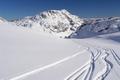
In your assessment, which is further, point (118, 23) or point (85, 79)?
point (118, 23)

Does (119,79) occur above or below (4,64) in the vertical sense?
below

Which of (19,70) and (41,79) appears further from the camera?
(19,70)

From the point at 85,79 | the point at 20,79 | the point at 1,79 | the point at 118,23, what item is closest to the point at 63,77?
the point at 85,79

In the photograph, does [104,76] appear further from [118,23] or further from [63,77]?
[118,23]

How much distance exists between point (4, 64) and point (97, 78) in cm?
436

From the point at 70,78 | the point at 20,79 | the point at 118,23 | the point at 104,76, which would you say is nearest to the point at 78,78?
the point at 70,78

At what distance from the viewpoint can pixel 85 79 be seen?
9117 mm

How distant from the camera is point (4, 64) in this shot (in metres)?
11.3

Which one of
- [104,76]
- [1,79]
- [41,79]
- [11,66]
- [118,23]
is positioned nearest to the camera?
[1,79]

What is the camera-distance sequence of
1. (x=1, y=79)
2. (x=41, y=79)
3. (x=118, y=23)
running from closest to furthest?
(x=1, y=79) < (x=41, y=79) < (x=118, y=23)

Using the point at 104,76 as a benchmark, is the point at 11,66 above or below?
above

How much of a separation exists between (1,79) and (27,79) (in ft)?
3.14

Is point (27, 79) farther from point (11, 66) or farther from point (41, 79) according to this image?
point (11, 66)

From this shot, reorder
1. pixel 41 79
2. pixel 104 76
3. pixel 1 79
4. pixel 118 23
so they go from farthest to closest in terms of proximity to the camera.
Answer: pixel 118 23
pixel 104 76
pixel 41 79
pixel 1 79
